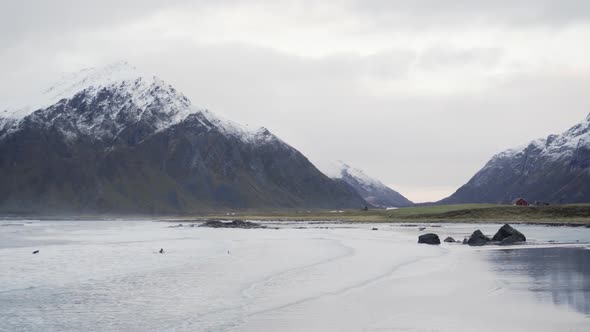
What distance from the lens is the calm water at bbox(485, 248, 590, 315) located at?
29.0 metres

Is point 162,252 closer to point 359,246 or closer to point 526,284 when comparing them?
point 359,246

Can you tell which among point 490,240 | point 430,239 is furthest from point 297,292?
point 490,240

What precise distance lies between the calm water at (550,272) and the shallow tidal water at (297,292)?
0.22ft

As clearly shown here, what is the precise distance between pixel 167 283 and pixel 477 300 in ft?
53.8

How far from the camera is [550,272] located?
38.5 m

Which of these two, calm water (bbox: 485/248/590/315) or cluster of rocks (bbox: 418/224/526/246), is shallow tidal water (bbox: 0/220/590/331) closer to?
calm water (bbox: 485/248/590/315)

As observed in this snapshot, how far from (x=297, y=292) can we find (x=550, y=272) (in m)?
16.0

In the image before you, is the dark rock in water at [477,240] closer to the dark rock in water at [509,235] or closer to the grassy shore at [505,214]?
the dark rock in water at [509,235]

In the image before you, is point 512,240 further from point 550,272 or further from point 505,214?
point 505,214

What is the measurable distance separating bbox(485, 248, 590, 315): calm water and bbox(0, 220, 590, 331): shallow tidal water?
0.07 meters

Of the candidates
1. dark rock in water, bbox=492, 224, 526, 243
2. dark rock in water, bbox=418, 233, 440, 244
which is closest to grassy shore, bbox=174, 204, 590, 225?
A: dark rock in water, bbox=492, 224, 526, 243

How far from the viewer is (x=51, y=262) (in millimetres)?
47281

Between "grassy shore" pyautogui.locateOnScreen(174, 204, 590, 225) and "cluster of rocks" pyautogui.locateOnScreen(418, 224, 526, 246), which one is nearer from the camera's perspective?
"cluster of rocks" pyautogui.locateOnScreen(418, 224, 526, 246)

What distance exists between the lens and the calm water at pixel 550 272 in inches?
1143
